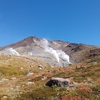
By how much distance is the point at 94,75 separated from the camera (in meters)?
36.4

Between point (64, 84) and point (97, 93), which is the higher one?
point (64, 84)

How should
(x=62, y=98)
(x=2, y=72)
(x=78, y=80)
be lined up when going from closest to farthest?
(x=62, y=98), (x=78, y=80), (x=2, y=72)

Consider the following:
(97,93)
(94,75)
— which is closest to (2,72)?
(94,75)

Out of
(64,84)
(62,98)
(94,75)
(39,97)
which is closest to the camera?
(62,98)

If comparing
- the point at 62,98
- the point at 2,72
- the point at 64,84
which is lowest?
the point at 62,98

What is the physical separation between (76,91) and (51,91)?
3.41 metres

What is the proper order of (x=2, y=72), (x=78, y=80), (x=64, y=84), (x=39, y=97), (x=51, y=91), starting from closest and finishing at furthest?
1. (x=39, y=97)
2. (x=51, y=91)
3. (x=64, y=84)
4. (x=78, y=80)
5. (x=2, y=72)

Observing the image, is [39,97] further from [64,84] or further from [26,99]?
[64,84]

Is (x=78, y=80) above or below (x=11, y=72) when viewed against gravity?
below

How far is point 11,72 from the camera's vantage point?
267 feet

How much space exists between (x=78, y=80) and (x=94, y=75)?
178 inches

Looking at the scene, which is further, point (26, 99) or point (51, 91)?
point (51, 91)

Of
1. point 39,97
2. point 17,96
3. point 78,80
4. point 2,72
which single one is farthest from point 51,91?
point 2,72

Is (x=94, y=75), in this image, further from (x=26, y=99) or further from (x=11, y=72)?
(x=11, y=72)
